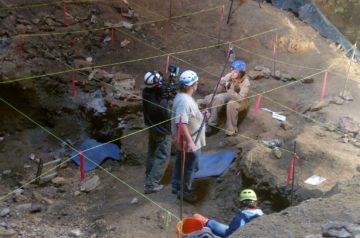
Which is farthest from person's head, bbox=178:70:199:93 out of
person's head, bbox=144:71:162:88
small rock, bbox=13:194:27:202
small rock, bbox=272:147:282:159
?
small rock, bbox=13:194:27:202

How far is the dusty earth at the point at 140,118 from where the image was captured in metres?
6.47

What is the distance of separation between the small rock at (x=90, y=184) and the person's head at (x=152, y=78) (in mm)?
2538

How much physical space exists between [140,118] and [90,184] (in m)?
1.74

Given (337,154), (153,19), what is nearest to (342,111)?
(337,154)

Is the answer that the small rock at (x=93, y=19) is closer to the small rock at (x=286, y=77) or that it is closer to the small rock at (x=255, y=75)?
the small rock at (x=255, y=75)

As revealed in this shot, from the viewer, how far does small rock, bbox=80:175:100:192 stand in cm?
810

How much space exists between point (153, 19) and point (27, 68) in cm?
369

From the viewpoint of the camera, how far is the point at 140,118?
9.23m

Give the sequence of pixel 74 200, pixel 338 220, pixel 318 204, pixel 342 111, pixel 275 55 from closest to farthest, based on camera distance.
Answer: pixel 338 220
pixel 318 204
pixel 74 200
pixel 342 111
pixel 275 55

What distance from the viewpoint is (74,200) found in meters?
7.84

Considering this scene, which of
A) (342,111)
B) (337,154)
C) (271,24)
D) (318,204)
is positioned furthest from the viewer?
(271,24)

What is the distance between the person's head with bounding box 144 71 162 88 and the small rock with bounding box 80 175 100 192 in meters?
2.54

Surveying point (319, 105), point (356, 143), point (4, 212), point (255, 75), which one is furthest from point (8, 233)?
point (255, 75)

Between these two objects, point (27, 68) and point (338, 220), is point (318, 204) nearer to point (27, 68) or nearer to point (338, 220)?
point (338, 220)
